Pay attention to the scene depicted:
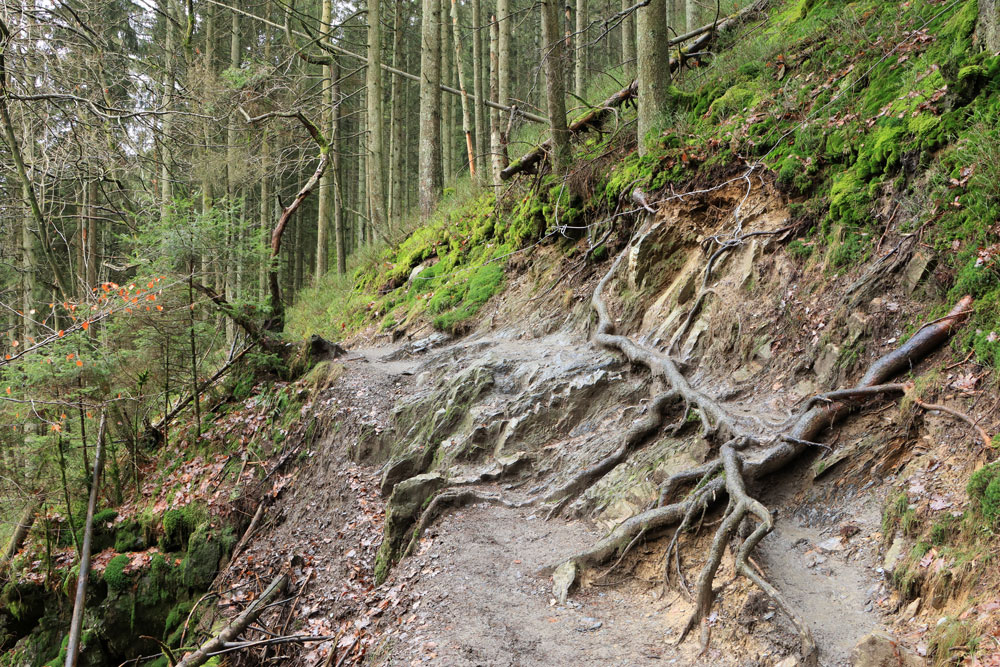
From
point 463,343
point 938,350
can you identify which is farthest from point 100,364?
point 938,350

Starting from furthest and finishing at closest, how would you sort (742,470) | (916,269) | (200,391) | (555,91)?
(200,391) → (555,91) → (916,269) → (742,470)

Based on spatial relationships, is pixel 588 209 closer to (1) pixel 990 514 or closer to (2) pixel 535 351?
(2) pixel 535 351

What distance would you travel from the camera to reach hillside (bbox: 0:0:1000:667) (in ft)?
11.6

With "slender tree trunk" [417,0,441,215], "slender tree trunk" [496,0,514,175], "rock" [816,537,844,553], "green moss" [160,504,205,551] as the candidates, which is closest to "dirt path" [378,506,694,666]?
"rock" [816,537,844,553]

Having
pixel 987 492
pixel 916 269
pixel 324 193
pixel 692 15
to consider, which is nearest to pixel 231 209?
pixel 916 269

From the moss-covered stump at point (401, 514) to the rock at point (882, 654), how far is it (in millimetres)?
4088

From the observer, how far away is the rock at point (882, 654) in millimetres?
2701

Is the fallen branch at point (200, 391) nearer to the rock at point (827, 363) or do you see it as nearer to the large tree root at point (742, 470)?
the large tree root at point (742, 470)

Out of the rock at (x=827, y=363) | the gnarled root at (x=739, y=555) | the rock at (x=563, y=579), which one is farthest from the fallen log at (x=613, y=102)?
the rock at (x=563, y=579)

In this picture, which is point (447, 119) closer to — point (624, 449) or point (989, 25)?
point (624, 449)

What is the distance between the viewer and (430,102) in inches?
535

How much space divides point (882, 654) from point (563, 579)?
7.28 ft

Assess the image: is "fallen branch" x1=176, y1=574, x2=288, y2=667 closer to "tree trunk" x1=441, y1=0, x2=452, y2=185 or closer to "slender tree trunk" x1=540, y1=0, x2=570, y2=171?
"slender tree trunk" x1=540, y1=0, x2=570, y2=171

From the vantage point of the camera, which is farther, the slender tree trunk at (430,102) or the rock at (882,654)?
the slender tree trunk at (430,102)
